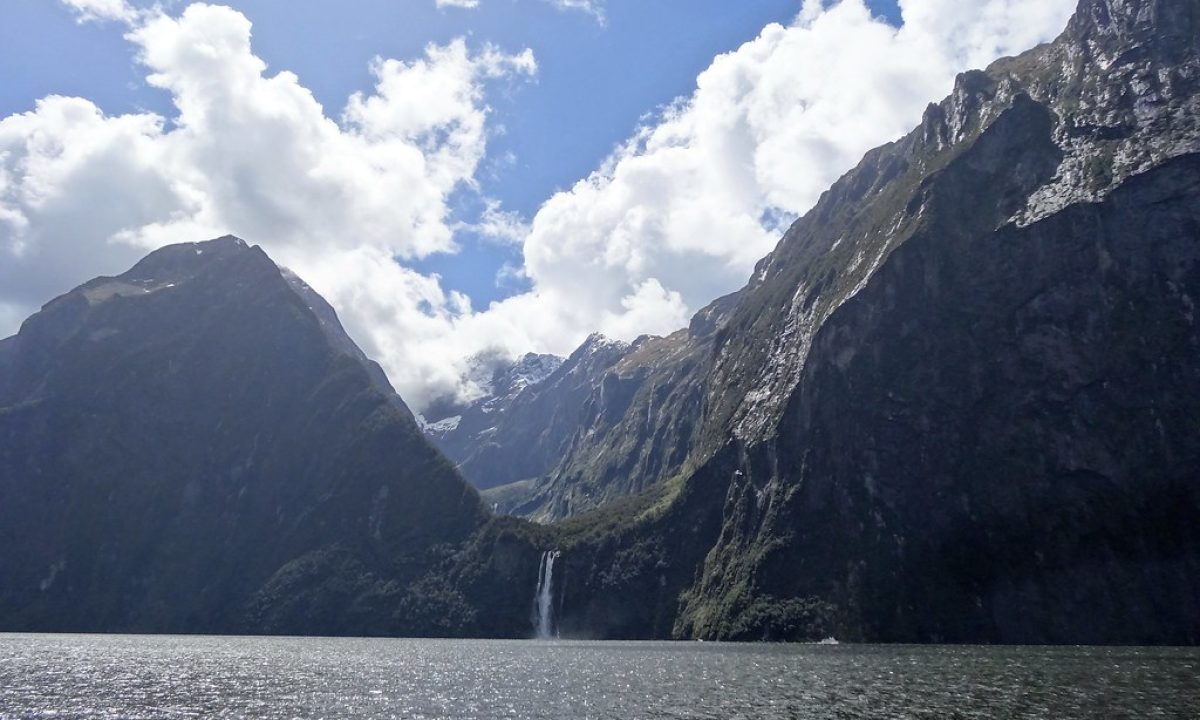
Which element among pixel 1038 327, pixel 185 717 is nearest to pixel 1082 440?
pixel 1038 327

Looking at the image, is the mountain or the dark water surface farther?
the mountain

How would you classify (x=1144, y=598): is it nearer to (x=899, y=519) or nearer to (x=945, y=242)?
Answer: (x=899, y=519)

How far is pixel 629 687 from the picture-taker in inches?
A: 3342

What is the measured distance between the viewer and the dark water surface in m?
65.4

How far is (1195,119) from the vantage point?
173375mm

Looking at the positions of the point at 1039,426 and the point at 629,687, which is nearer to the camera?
the point at 629,687

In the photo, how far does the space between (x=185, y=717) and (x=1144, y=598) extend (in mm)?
144556

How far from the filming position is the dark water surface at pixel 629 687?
6538cm

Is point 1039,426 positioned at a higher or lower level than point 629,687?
higher

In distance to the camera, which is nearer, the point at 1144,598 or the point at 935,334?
the point at 1144,598

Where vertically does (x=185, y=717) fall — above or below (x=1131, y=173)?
below

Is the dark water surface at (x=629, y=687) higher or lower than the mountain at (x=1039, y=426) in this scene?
lower

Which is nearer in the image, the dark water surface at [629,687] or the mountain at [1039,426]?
the dark water surface at [629,687]

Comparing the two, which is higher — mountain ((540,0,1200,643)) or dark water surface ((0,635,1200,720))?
mountain ((540,0,1200,643))
